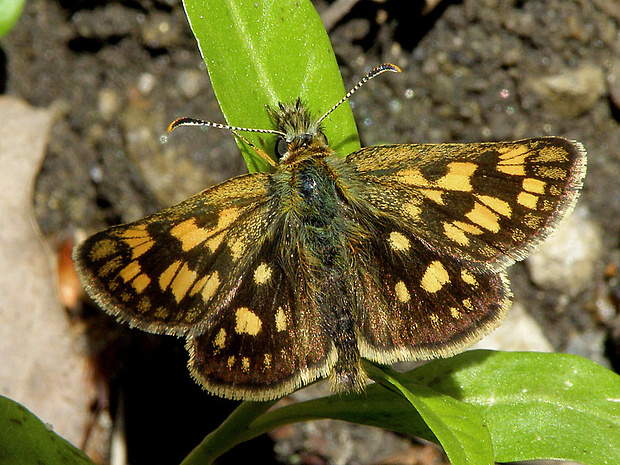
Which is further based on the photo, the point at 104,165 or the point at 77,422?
the point at 104,165

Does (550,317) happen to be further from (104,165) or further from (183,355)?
(104,165)

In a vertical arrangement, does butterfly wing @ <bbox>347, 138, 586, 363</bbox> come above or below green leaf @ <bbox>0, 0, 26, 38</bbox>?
above

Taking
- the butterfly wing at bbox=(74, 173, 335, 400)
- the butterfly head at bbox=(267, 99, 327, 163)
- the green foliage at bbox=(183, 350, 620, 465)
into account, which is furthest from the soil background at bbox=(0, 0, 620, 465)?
the butterfly wing at bbox=(74, 173, 335, 400)

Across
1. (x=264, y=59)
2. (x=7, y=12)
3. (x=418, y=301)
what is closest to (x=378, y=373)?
(x=418, y=301)

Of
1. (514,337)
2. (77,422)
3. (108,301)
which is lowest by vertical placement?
(77,422)

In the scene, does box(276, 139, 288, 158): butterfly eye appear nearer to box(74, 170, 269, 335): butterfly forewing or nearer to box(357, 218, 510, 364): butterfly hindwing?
box(74, 170, 269, 335): butterfly forewing

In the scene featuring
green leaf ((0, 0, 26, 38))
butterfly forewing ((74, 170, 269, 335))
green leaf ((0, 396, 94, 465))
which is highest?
butterfly forewing ((74, 170, 269, 335))

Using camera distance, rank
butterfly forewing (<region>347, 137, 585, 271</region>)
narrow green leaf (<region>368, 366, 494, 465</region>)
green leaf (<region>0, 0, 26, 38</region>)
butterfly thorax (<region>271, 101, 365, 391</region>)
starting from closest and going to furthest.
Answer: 1. narrow green leaf (<region>368, 366, 494, 465</region>)
2. butterfly forewing (<region>347, 137, 585, 271</region>)
3. butterfly thorax (<region>271, 101, 365, 391</region>)
4. green leaf (<region>0, 0, 26, 38</region>)

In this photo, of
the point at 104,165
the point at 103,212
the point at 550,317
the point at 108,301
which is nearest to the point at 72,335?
the point at 103,212
